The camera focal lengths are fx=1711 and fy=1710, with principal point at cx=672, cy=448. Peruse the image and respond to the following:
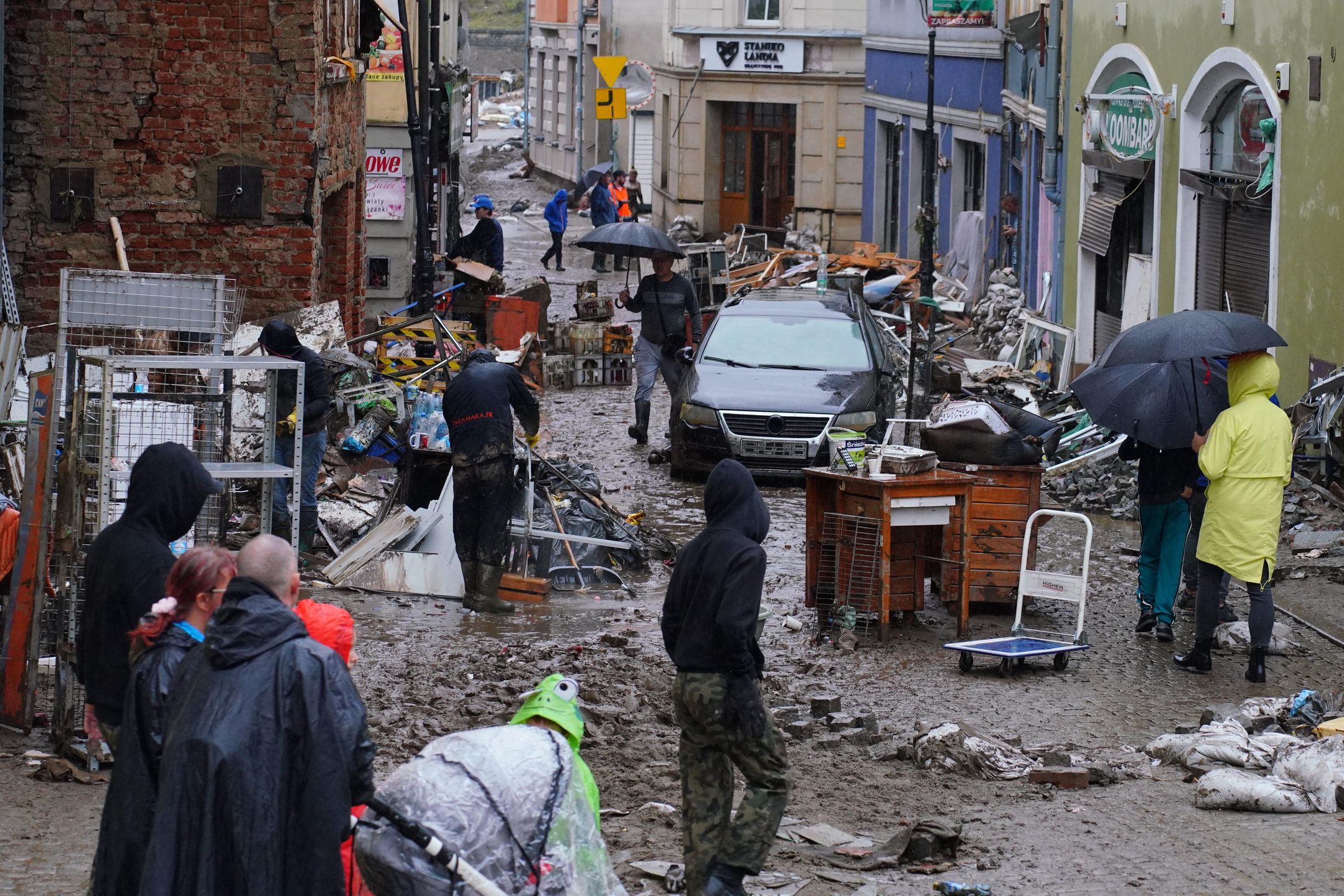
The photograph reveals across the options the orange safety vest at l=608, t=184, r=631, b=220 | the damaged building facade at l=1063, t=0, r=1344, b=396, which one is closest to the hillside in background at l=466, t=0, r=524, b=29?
the orange safety vest at l=608, t=184, r=631, b=220

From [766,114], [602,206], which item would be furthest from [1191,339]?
[766,114]

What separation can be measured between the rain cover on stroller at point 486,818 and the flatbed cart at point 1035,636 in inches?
197

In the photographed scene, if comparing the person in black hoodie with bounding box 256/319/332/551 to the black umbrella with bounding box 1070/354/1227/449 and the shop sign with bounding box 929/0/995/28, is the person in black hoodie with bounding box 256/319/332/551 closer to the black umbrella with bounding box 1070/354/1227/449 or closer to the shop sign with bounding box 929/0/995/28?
the black umbrella with bounding box 1070/354/1227/449

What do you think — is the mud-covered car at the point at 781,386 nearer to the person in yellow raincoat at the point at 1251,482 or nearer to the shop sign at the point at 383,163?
the person in yellow raincoat at the point at 1251,482

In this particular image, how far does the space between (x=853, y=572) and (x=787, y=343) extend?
5.96m

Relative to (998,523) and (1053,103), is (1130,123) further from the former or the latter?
(998,523)

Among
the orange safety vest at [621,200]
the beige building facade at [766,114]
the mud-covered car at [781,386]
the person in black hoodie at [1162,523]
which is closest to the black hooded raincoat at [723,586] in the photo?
the person in black hoodie at [1162,523]

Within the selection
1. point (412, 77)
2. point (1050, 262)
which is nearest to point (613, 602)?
point (412, 77)

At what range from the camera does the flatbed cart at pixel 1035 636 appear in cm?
935

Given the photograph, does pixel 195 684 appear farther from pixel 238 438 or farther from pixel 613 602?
pixel 238 438

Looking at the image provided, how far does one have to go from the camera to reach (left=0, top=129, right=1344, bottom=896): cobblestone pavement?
6.41 m

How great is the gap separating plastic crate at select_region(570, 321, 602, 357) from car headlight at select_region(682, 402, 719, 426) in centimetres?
623

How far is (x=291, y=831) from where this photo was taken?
4324 millimetres

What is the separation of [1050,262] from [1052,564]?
36.4ft
